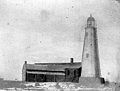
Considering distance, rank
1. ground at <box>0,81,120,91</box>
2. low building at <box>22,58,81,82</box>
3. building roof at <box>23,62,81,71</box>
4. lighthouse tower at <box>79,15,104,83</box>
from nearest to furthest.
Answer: ground at <box>0,81,120,91</box>
lighthouse tower at <box>79,15,104,83</box>
low building at <box>22,58,81,82</box>
building roof at <box>23,62,81,71</box>

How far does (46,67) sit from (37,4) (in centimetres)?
1114

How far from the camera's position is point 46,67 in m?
34.3

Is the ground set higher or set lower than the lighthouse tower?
lower

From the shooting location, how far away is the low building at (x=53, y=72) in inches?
1218

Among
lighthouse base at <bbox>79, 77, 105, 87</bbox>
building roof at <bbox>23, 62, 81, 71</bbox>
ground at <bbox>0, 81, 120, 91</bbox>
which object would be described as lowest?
ground at <bbox>0, 81, 120, 91</bbox>

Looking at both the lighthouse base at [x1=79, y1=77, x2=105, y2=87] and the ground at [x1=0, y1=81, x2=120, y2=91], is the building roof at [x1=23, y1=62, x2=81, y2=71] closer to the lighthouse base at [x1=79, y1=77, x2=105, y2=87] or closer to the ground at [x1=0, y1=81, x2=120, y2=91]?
the lighthouse base at [x1=79, y1=77, x2=105, y2=87]

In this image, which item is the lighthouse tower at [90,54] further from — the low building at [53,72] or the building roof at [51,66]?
the building roof at [51,66]

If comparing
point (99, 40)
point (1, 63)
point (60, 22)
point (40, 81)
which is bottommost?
point (40, 81)

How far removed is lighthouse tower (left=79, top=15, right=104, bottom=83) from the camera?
1033 inches

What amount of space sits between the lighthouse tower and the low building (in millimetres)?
3959

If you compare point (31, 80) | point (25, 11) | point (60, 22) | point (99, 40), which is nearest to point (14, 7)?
point (25, 11)

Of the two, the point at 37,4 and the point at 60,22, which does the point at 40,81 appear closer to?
the point at 60,22

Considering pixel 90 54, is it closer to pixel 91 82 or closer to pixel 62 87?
pixel 91 82

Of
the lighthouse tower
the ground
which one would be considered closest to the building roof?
A: the lighthouse tower
